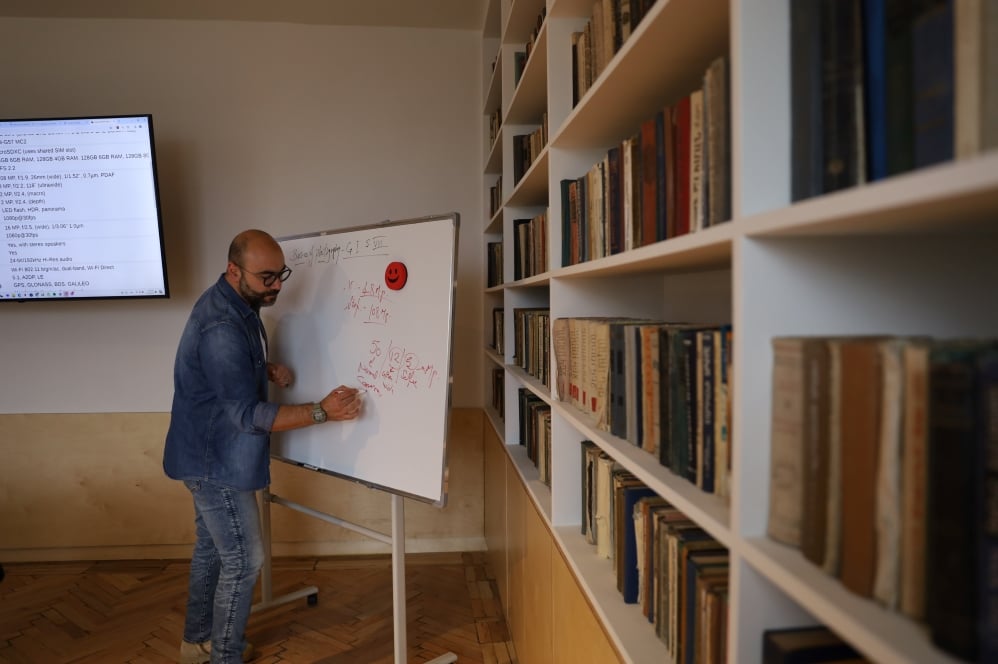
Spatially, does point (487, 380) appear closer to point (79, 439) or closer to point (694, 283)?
point (694, 283)

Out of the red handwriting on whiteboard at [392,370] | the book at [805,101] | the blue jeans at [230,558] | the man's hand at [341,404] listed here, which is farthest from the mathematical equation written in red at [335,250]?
the book at [805,101]

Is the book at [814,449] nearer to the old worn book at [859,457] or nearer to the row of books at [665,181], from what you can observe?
the old worn book at [859,457]

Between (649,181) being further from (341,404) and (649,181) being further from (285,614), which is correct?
(285,614)

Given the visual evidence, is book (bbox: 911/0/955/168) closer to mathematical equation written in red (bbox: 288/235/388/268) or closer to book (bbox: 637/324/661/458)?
book (bbox: 637/324/661/458)

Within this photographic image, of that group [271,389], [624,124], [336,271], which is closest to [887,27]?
Answer: [624,124]

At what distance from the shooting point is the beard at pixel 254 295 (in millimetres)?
2053

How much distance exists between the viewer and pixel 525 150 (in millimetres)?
2367

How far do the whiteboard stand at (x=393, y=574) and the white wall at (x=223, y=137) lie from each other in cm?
121

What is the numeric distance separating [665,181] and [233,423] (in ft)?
5.51

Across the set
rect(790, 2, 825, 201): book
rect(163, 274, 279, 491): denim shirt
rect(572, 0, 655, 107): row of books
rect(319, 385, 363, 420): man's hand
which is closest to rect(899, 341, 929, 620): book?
rect(790, 2, 825, 201): book

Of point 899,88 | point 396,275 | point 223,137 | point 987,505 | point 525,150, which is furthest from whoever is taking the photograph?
point 223,137

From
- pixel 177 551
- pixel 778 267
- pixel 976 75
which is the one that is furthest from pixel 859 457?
pixel 177 551

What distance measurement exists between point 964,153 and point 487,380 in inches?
119

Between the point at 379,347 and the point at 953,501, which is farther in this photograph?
the point at 379,347
